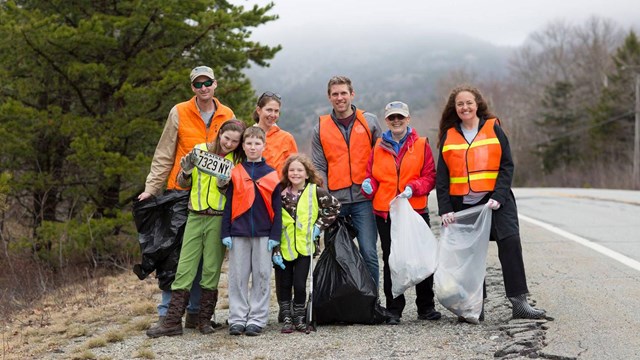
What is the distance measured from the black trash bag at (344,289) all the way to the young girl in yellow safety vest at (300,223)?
0.47 feet

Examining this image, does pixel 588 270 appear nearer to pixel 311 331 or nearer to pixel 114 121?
pixel 311 331

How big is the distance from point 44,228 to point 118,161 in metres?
1.76

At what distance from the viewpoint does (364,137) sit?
5.73 meters

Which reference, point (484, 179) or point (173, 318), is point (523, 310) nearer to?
point (484, 179)

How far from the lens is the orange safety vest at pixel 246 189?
5.27m

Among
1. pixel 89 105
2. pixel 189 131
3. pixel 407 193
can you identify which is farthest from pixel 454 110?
pixel 89 105

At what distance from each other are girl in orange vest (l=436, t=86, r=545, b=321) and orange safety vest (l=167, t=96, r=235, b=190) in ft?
6.75

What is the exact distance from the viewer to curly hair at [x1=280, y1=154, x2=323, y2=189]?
5.48m

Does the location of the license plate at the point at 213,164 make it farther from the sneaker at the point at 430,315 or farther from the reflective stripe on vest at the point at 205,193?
the sneaker at the point at 430,315

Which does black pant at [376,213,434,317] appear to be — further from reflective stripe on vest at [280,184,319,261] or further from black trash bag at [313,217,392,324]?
reflective stripe on vest at [280,184,319,261]

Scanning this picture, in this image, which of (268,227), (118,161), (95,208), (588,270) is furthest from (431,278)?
(95,208)

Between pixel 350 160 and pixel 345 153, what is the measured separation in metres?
0.08

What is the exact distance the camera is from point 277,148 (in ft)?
19.2

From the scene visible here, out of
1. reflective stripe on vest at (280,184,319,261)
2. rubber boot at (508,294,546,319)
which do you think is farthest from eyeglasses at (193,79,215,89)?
rubber boot at (508,294,546,319)
